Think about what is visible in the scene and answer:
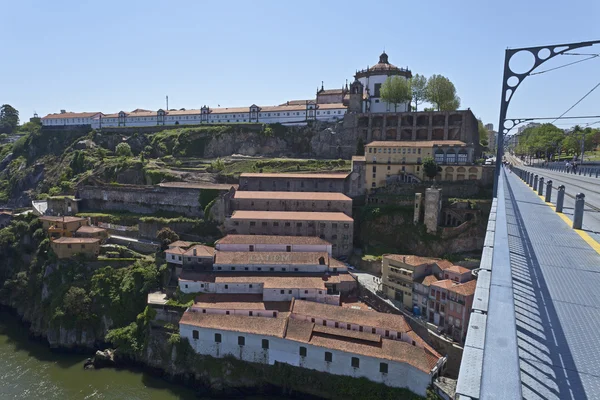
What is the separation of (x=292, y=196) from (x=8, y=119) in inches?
4101

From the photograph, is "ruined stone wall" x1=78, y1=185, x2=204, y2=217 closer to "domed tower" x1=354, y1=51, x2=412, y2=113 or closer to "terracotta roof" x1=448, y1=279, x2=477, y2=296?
"terracotta roof" x1=448, y1=279, x2=477, y2=296

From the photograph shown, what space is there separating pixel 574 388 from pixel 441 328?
75.3 feet

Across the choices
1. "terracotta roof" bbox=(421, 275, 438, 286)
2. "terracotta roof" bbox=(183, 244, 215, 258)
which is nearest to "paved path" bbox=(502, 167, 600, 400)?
"terracotta roof" bbox=(421, 275, 438, 286)

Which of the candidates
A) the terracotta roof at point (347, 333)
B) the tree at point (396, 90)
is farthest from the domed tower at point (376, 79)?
the terracotta roof at point (347, 333)

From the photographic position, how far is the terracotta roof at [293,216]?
108 ft

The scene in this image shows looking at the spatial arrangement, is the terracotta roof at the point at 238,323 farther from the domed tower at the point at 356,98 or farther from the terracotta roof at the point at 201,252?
the domed tower at the point at 356,98

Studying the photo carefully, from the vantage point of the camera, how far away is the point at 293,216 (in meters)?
33.8

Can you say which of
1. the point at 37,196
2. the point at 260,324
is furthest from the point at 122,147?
the point at 260,324

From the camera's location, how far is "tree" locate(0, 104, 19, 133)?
9812cm

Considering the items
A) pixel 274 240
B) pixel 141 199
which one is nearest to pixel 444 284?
pixel 274 240

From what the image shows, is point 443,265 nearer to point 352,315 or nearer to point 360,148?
point 352,315

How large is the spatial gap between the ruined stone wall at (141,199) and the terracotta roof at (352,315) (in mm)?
19449

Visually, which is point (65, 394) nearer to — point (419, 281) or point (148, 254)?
point (148, 254)

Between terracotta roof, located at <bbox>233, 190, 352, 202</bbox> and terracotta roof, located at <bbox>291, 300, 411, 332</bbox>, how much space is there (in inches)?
540
